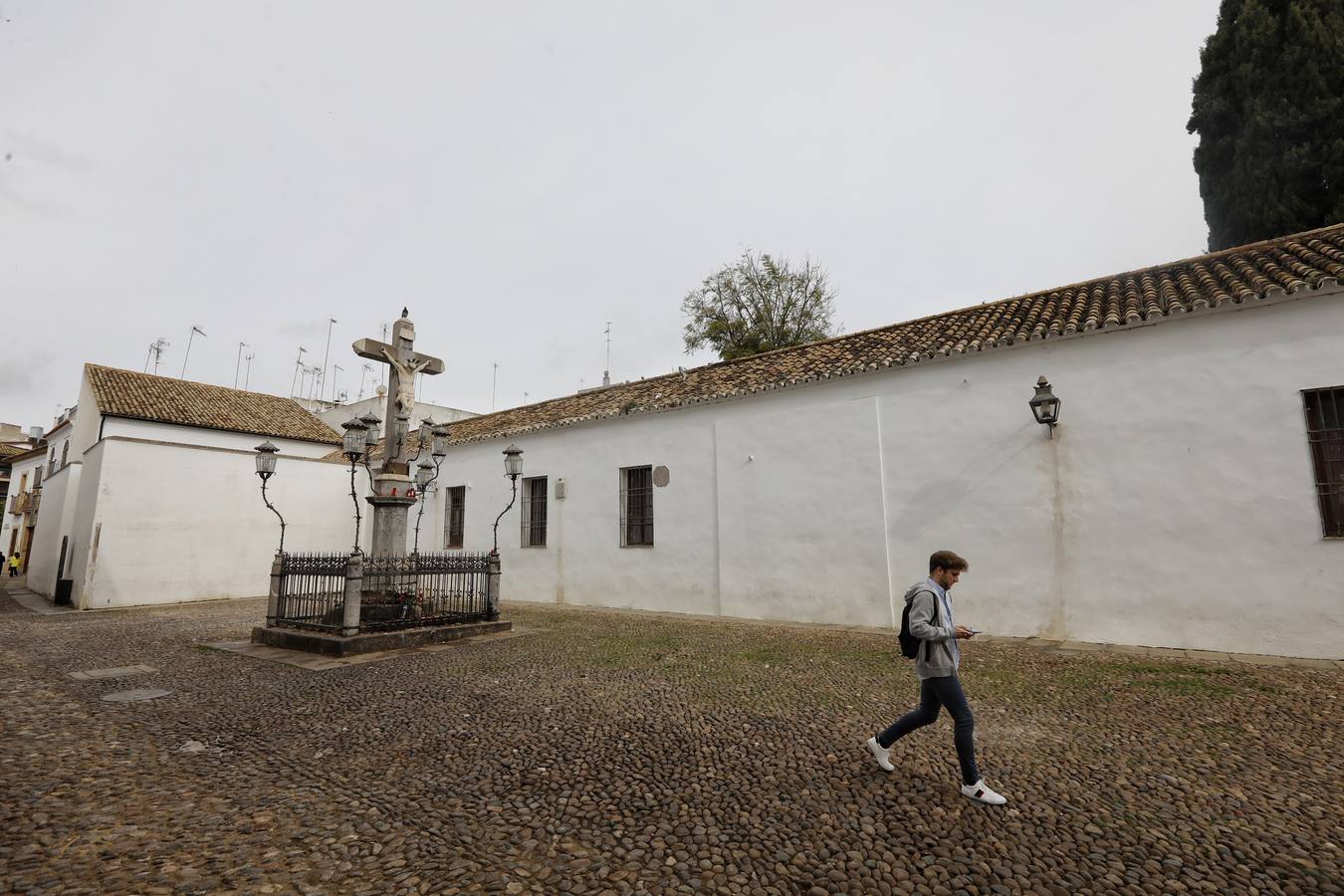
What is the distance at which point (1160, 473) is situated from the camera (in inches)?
327

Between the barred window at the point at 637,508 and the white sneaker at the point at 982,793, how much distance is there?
33.5 feet

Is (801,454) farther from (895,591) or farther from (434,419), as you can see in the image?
(434,419)

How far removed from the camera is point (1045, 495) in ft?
29.7

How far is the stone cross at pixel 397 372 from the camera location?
9836mm

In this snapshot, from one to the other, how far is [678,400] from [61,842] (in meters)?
11.2

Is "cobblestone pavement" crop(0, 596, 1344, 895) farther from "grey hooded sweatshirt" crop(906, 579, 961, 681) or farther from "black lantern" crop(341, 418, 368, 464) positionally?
"black lantern" crop(341, 418, 368, 464)

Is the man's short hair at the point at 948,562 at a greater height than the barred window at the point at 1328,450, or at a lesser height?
lesser

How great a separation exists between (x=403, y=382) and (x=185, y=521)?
10348mm

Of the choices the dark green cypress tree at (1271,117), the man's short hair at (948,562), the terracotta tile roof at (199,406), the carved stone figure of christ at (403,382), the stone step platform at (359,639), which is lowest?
the stone step platform at (359,639)

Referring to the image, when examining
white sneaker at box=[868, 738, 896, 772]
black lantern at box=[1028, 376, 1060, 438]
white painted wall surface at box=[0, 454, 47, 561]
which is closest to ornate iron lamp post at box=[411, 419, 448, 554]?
white sneaker at box=[868, 738, 896, 772]

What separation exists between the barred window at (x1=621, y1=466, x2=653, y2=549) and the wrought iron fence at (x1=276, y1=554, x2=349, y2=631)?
6.12 meters

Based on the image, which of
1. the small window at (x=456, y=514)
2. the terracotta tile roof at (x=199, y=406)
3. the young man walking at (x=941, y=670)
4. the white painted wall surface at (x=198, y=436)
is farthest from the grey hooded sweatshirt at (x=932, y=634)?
the terracotta tile roof at (x=199, y=406)

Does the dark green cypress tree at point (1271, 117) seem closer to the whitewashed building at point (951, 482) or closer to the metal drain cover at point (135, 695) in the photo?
the whitewashed building at point (951, 482)

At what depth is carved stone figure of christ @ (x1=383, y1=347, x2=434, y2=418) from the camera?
33.1ft
